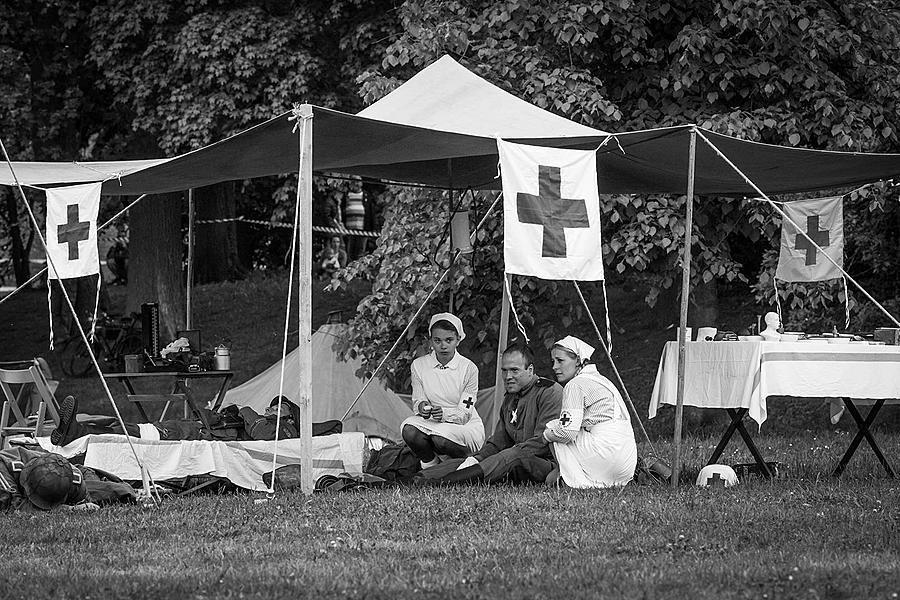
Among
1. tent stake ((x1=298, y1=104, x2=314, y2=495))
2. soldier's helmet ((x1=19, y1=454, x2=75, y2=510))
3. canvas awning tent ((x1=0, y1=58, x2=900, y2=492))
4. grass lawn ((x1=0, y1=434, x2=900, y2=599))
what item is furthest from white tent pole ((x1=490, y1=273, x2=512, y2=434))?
soldier's helmet ((x1=19, y1=454, x2=75, y2=510))

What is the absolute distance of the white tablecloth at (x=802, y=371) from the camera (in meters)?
6.33

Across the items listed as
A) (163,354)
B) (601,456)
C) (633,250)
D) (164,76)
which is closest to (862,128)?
(633,250)

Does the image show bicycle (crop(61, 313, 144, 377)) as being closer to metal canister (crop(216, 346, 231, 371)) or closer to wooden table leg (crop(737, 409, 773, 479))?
metal canister (crop(216, 346, 231, 371))

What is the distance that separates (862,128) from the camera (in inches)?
348

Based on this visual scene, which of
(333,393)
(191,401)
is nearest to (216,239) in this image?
(333,393)

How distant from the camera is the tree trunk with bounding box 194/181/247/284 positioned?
16500mm

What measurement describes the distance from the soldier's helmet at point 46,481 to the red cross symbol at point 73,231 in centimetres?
103

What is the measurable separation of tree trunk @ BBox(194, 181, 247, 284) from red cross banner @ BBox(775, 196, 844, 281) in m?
9.97

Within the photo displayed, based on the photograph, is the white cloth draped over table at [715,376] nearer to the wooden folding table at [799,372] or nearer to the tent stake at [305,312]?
the wooden folding table at [799,372]

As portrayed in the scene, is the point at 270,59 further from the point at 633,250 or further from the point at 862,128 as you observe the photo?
the point at 862,128

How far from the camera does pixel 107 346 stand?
14047 millimetres

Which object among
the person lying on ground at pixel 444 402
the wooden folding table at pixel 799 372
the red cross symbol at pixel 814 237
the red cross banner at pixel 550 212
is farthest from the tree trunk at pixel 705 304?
the red cross banner at pixel 550 212

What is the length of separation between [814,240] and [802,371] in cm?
144

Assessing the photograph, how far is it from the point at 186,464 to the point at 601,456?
2228 millimetres
